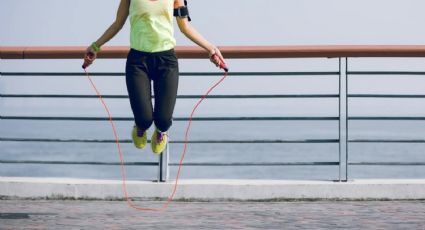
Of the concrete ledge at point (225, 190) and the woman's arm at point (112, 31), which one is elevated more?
the woman's arm at point (112, 31)

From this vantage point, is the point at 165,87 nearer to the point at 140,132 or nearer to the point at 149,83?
the point at 149,83

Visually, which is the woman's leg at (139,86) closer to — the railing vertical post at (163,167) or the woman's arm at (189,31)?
the woman's arm at (189,31)

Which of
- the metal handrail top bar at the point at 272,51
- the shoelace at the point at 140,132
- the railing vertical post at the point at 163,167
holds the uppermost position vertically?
the metal handrail top bar at the point at 272,51

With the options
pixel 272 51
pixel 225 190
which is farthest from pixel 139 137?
pixel 272 51

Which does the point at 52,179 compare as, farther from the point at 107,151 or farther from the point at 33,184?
the point at 107,151

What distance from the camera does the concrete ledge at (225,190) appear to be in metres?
8.18

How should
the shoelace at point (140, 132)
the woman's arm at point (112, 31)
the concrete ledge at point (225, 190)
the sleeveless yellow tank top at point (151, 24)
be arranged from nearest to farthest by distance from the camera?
the sleeveless yellow tank top at point (151, 24), the woman's arm at point (112, 31), the shoelace at point (140, 132), the concrete ledge at point (225, 190)

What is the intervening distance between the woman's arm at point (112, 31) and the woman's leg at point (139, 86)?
23 centimetres

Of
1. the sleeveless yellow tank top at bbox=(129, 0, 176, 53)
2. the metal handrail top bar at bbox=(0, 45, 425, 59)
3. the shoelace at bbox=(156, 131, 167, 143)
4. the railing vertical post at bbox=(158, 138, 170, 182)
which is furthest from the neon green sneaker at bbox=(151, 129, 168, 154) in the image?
the railing vertical post at bbox=(158, 138, 170, 182)

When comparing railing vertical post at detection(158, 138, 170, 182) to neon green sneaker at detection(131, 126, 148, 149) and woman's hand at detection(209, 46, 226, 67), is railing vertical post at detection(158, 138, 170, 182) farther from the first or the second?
woman's hand at detection(209, 46, 226, 67)

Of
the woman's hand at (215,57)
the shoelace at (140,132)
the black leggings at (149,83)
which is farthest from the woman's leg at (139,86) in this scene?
the woman's hand at (215,57)

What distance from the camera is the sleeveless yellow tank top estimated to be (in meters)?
6.54

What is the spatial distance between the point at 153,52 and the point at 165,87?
260mm

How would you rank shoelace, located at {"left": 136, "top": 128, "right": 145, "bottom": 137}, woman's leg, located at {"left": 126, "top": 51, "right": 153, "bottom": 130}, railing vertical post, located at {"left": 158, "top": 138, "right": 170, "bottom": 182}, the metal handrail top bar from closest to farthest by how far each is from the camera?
1. woman's leg, located at {"left": 126, "top": 51, "right": 153, "bottom": 130}
2. shoelace, located at {"left": 136, "top": 128, "right": 145, "bottom": 137}
3. the metal handrail top bar
4. railing vertical post, located at {"left": 158, "top": 138, "right": 170, "bottom": 182}
